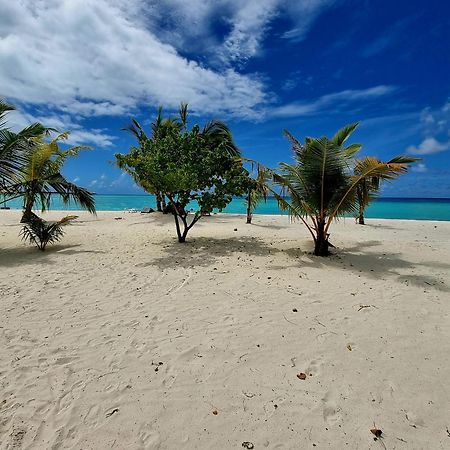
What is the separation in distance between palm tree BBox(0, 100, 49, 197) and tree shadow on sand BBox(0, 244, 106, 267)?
1.50 meters

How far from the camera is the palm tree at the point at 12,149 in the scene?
834 cm

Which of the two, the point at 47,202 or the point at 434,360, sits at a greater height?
the point at 47,202

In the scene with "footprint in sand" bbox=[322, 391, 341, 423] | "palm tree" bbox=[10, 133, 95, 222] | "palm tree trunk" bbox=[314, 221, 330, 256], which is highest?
"palm tree" bbox=[10, 133, 95, 222]

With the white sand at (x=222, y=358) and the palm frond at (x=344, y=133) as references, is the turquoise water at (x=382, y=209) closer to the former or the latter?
the palm frond at (x=344, y=133)

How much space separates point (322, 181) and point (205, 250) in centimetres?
397

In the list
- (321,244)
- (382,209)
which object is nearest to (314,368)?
(321,244)

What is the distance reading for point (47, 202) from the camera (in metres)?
9.55

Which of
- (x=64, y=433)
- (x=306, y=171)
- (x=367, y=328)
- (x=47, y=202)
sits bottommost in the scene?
(x=64, y=433)

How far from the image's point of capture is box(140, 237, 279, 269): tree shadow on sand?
754 cm

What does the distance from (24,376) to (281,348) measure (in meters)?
2.84

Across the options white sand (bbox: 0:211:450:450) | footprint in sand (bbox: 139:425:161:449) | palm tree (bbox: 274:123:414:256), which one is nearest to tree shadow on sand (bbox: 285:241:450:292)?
white sand (bbox: 0:211:450:450)

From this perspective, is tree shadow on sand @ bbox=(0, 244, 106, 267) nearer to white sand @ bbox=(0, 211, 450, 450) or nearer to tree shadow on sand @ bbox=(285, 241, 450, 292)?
white sand @ bbox=(0, 211, 450, 450)

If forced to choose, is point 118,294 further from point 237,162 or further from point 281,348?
point 237,162

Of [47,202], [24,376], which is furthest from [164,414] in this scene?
[47,202]
